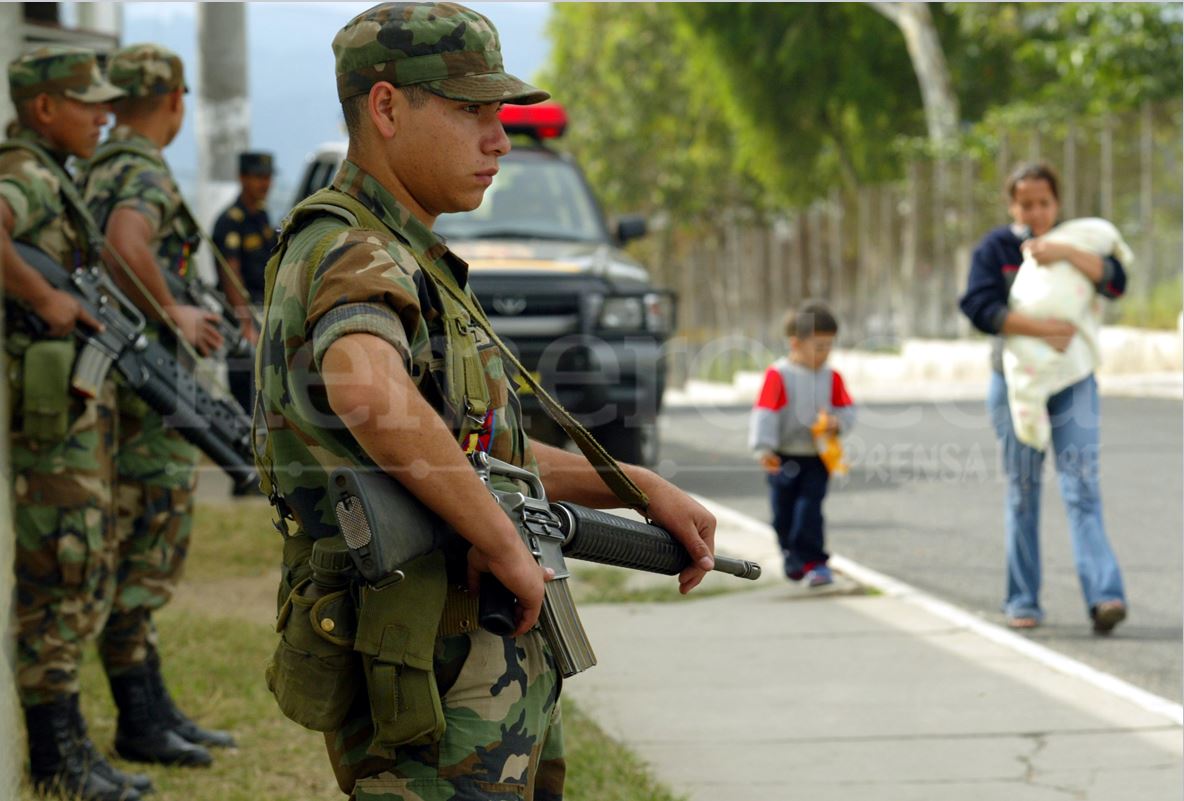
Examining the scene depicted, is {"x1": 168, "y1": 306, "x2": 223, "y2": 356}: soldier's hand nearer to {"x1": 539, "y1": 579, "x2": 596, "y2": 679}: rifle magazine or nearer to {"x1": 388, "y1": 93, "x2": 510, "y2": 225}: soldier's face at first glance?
{"x1": 388, "y1": 93, "x2": 510, "y2": 225}: soldier's face

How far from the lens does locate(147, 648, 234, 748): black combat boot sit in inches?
199

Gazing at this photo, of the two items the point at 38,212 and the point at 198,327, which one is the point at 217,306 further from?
the point at 38,212

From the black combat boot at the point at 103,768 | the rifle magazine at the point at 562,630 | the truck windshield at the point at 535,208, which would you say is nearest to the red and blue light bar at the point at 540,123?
the truck windshield at the point at 535,208

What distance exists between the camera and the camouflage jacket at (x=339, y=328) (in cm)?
243

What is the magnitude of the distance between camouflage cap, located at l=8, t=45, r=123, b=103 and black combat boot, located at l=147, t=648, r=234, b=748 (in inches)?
67.1

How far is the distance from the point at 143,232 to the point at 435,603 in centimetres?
270

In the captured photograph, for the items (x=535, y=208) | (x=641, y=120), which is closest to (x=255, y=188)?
(x=535, y=208)

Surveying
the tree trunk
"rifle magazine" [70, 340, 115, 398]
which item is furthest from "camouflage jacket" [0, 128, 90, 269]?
the tree trunk

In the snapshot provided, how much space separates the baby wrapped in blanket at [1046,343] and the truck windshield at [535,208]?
4.58 metres

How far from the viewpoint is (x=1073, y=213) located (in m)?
18.0

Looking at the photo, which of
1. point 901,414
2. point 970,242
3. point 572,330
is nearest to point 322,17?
point 572,330

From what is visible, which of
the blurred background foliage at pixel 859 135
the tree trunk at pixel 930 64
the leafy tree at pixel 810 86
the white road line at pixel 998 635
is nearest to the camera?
the white road line at pixel 998 635

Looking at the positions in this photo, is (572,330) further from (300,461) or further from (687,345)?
(687,345)

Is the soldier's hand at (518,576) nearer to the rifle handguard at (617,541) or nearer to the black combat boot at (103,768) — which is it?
the rifle handguard at (617,541)
